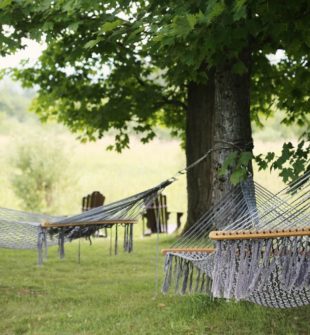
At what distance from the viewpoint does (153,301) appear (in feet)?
16.9

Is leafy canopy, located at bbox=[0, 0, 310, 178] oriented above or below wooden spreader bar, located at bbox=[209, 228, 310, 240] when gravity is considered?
above

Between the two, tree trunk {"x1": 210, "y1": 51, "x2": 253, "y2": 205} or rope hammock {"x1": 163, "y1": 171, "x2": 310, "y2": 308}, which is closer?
rope hammock {"x1": 163, "y1": 171, "x2": 310, "y2": 308}

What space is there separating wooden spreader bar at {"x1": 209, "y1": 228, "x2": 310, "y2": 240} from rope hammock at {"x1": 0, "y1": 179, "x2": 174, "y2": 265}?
146 cm

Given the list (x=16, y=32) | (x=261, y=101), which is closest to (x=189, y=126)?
(x=261, y=101)

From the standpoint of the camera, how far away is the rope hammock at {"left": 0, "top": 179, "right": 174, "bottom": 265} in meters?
4.82

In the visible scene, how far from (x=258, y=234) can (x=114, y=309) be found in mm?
1903


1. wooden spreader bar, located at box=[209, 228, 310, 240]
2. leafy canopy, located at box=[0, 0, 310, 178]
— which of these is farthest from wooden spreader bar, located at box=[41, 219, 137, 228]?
wooden spreader bar, located at box=[209, 228, 310, 240]

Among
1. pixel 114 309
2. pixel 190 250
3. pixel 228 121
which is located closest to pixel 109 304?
pixel 114 309

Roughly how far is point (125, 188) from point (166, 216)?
7.35 metres

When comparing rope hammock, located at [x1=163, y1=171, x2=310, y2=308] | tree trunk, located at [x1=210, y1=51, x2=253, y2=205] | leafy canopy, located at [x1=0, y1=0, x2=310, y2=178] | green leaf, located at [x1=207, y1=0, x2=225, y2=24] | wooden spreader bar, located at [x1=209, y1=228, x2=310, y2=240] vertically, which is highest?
leafy canopy, located at [x1=0, y1=0, x2=310, y2=178]

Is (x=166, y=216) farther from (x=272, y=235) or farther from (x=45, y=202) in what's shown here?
(x=272, y=235)

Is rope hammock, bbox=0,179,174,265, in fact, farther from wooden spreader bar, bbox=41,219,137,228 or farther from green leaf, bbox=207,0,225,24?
green leaf, bbox=207,0,225,24

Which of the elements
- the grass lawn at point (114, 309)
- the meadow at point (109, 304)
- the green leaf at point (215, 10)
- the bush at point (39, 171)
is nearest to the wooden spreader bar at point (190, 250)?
the meadow at point (109, 304)

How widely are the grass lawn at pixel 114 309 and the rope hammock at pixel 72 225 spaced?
44 cm
